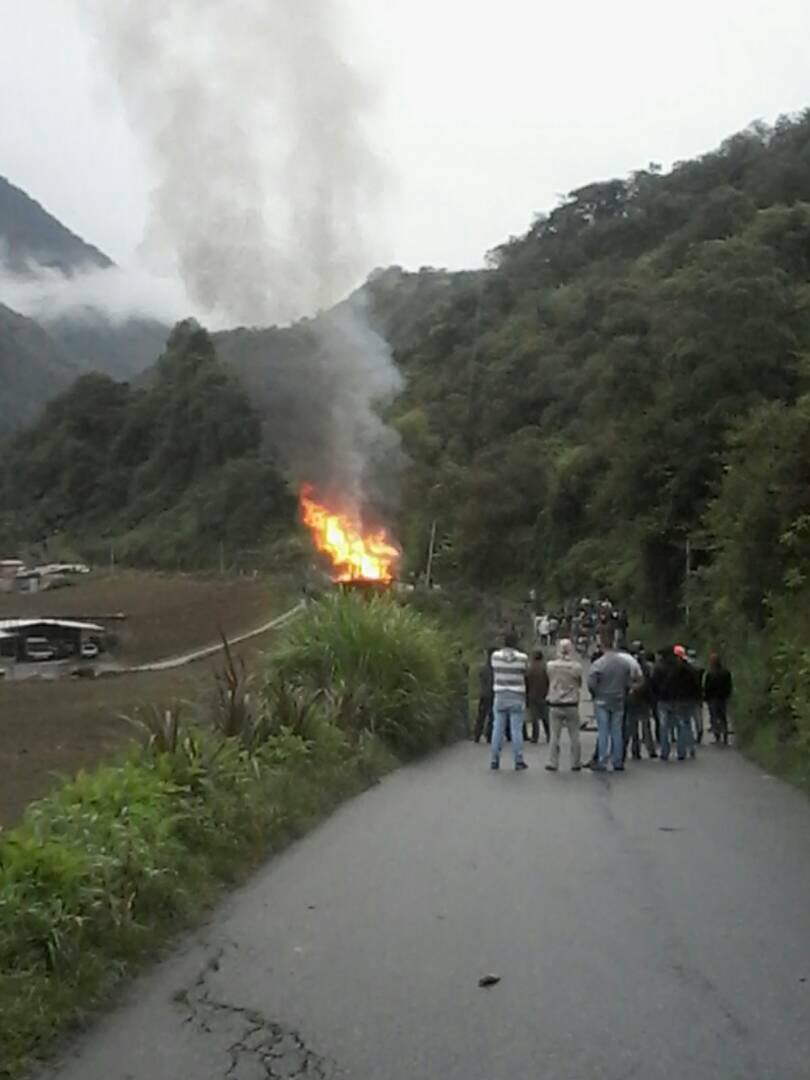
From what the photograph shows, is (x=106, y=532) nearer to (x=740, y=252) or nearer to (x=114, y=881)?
(x=740, y=252)

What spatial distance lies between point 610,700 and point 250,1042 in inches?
460

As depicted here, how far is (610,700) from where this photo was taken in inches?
694

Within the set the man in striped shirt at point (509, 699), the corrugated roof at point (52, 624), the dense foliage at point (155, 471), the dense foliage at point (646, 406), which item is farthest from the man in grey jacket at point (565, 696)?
the corrugated roof at point (52, 624)

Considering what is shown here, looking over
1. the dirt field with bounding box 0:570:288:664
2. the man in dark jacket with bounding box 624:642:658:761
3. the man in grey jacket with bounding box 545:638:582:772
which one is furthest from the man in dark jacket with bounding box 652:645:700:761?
the dirt field with bounding box 0:570:288:664

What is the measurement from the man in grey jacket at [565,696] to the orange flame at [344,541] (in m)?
19.4

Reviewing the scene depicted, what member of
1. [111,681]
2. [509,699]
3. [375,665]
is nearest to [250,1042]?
[509,699]

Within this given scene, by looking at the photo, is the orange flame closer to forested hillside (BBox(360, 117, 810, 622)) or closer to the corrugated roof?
forested hillside (BBox(360, 117, 810, 622))

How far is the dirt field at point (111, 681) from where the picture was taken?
1821 cm

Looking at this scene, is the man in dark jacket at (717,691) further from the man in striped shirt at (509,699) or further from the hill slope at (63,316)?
the hill slope at (63,316)

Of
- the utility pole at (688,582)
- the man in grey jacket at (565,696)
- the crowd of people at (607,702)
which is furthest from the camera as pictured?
the utility pole at (688,582)

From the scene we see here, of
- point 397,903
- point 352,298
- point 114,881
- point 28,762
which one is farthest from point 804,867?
point 352,298

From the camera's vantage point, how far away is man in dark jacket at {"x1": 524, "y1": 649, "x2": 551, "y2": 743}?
22016 millimetres

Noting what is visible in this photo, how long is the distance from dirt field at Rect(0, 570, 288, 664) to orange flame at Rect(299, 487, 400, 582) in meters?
1.90

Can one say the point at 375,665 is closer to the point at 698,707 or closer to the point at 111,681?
the point at 698,707
